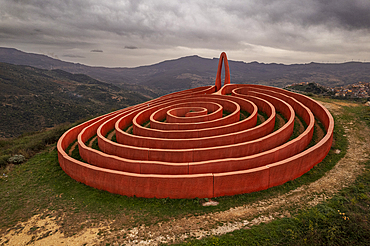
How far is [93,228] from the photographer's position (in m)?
9.21

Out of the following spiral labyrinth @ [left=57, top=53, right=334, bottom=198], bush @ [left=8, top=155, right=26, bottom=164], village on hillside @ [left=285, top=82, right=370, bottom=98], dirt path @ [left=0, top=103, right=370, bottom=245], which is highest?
village on hillside @ [left=285, top=82, right=370, bottom=98]

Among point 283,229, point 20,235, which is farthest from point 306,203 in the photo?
point 20,235

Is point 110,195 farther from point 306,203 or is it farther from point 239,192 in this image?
point 306,203

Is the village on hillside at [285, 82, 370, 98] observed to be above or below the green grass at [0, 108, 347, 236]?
above

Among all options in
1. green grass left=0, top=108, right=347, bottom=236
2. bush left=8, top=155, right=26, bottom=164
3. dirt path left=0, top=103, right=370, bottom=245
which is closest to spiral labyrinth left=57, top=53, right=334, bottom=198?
green grass left=0, top=108, right=347, bottom=236

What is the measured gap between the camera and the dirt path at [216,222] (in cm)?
839

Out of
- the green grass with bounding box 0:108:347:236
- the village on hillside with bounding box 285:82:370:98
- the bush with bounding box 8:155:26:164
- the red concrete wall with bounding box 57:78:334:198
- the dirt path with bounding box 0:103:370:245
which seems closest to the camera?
the dirt path with bounding box 0:103:370:245

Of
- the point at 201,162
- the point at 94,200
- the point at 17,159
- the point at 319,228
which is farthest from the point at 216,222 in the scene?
the point at 17,159

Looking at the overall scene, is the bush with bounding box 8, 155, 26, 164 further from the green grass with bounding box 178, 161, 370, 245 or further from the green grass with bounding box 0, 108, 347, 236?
the green grass with bounding box 178, 161, 370, 245

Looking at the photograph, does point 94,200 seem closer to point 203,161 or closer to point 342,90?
point 203,161

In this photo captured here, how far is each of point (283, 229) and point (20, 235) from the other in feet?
40.4

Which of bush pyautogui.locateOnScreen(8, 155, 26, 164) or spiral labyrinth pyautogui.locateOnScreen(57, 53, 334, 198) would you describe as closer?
spiral labyrinth pyautogui.locateOnScreen(57, 53, 334, 198)

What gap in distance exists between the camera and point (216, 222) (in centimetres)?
890

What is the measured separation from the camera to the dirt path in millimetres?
8391
